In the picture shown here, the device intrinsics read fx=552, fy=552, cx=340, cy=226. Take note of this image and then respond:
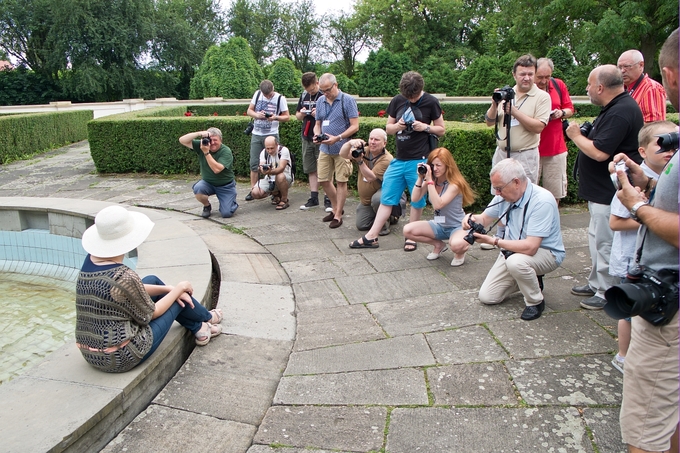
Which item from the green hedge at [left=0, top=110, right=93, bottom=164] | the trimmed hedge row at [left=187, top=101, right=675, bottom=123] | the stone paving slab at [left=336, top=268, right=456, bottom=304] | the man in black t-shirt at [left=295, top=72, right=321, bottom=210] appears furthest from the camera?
the trimmed hedge row at [left=187, top=101, right=675, bottom=123]

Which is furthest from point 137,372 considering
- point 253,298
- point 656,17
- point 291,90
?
point 291,90

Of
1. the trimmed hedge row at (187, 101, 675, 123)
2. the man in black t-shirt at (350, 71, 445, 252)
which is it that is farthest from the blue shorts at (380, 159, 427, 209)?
the trimmed hedge row at (187, 101, 675, 123)

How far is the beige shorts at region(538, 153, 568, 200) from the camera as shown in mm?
5391

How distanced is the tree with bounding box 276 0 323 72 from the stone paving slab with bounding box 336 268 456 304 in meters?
43.1

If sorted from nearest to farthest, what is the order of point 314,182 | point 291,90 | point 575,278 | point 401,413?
point 401,413
point 575,278
point 314,182
point 291,90

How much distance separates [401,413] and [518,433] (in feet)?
1.84

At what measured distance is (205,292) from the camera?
159 inches

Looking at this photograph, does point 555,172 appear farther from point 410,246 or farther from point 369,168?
point 369,168

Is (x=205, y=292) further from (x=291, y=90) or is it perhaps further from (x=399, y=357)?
(x=291, y=90)

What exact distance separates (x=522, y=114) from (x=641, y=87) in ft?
3.16

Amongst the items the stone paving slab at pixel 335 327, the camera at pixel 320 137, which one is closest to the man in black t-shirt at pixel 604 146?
the stone paving slab at pixel 335 327

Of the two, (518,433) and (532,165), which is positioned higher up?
(532,165)

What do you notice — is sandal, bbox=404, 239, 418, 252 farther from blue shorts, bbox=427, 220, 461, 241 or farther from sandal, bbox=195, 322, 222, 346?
sandal, bbox=195, 322, 222, 346

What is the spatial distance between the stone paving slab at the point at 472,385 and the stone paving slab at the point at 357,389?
0.29 feet
